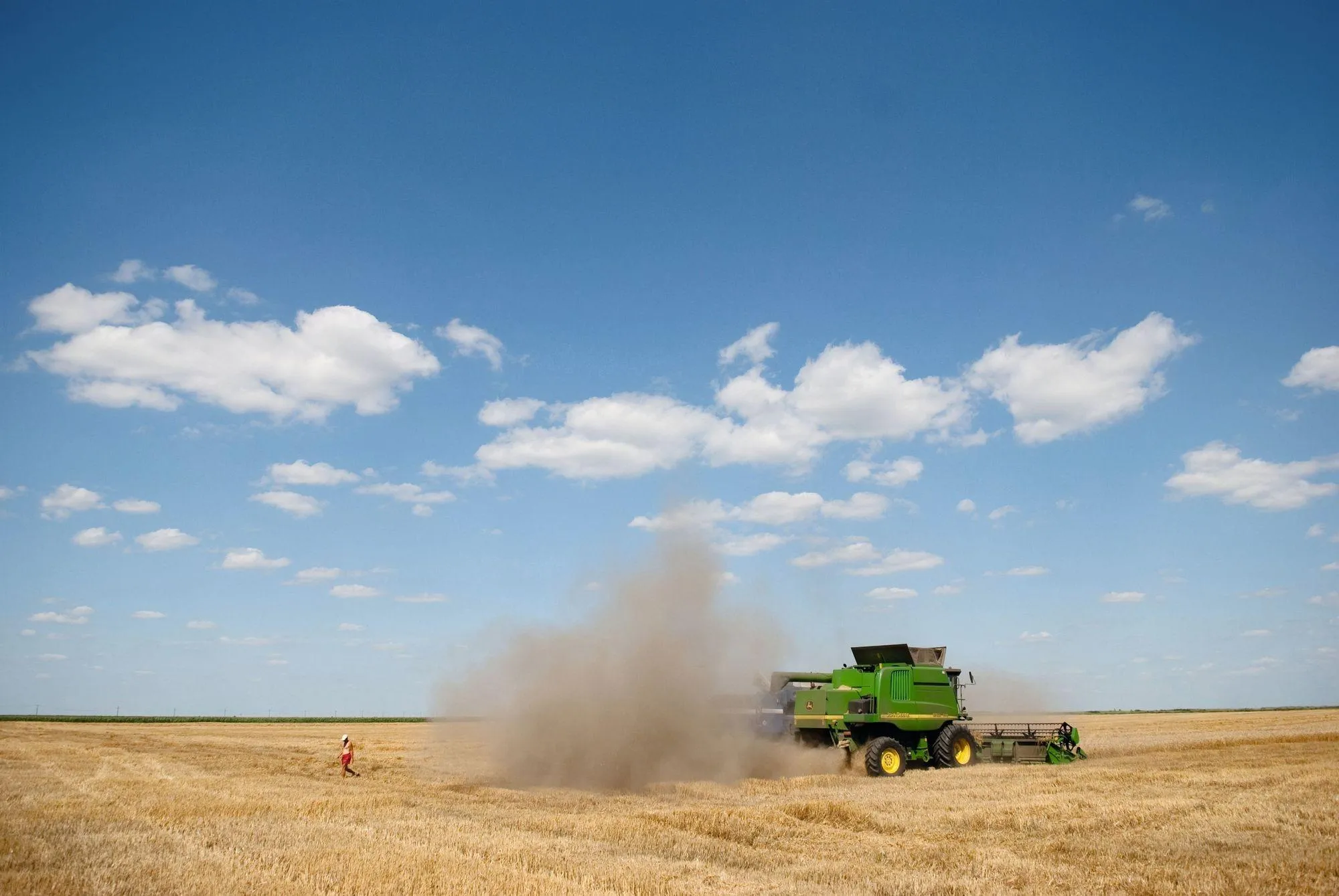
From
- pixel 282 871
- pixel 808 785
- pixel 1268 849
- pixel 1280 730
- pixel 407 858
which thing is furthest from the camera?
pixel 1280 730

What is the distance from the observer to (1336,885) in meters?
10.5

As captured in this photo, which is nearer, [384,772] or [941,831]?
[941,831]

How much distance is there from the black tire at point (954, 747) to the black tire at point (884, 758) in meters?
1.98

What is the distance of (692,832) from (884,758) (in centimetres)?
1233

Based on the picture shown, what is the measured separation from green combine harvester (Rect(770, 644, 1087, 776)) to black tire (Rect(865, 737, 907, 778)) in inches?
0.8

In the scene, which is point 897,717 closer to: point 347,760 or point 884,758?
point 884,758

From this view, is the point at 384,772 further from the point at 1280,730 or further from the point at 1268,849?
the point at 1280,730

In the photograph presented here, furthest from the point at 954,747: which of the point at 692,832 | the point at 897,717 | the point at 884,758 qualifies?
the point at 692,832

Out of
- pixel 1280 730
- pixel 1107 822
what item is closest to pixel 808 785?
pixel 1107 822

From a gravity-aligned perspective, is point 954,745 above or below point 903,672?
below

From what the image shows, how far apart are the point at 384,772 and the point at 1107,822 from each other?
68.6ft

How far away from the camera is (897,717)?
2706 cm

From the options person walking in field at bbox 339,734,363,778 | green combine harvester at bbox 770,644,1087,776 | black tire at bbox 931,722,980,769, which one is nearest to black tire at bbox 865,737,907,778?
green combine harvester at bbox 770,644,1087,776

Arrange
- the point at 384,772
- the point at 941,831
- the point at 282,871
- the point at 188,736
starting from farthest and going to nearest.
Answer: the point at 188,736 → the point at 384,772 → the point at 941,831 → the point at 282,871
